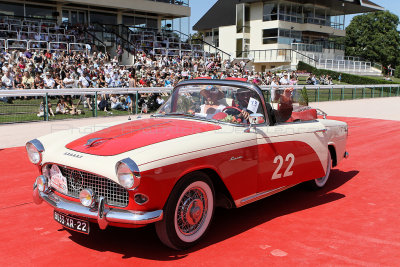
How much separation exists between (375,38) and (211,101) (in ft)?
251

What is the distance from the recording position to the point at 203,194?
4.23 m

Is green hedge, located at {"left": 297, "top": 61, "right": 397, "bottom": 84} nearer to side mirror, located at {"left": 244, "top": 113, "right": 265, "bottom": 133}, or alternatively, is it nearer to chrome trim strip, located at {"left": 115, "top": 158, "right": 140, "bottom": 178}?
side mirror, located at {"left": 244, "top": 113, "right": 265, "bottom": 133}

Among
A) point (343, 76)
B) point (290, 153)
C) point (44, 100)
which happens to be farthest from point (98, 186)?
point (343, 76)

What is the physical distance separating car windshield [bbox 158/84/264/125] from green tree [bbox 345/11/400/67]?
2919 inches

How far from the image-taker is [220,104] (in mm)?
5117

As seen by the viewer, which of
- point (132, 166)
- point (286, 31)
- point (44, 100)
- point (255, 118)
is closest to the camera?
point (132, 166)

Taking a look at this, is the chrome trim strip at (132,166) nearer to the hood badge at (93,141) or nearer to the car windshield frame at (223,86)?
the hood badge at (93,141)

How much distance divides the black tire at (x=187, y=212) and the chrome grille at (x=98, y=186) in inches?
16.4

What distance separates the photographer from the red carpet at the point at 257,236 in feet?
12.9

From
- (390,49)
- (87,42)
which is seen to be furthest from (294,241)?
(390,49)

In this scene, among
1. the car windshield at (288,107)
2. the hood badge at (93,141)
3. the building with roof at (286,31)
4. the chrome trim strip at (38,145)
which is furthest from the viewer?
the building with roof at (286,31)

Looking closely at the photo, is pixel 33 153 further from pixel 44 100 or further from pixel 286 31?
pixel 286 31

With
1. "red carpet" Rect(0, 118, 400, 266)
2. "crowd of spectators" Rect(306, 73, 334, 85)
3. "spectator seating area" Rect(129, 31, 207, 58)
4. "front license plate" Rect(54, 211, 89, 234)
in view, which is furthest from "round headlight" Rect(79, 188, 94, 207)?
"crowd of spectators" Rect(306, 73, 334, 85)

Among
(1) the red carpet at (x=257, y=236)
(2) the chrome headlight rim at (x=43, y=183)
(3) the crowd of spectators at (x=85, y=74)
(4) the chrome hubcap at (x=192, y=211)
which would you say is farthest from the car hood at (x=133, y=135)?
(3) the crowd of spectators at (x=85, y=74)
